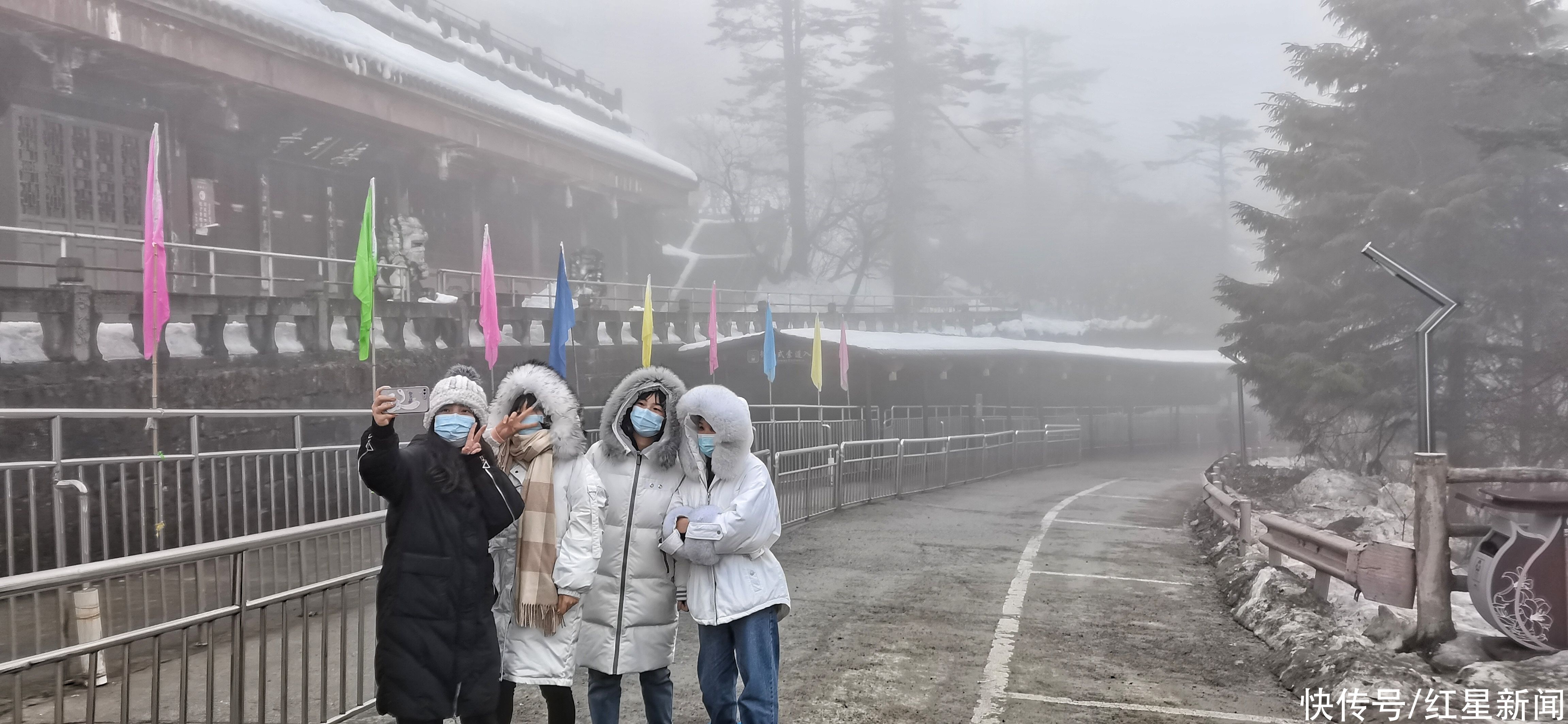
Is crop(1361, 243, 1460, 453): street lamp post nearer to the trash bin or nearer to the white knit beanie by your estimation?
the trash bin

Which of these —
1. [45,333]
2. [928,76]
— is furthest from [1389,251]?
[928,76]

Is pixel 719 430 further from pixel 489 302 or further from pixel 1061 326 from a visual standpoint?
pixel 1061 326

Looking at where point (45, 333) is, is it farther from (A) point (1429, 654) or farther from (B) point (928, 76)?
(B) point (928, 76)

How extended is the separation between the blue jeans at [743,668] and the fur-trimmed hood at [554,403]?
3.32 feet

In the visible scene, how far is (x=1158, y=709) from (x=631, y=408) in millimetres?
3519

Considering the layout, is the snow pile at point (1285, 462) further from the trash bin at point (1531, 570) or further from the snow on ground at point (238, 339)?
the snow on ground at point (238, 339)

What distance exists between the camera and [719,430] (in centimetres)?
482

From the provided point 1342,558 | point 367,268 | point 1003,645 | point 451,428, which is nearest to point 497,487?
point 451,428

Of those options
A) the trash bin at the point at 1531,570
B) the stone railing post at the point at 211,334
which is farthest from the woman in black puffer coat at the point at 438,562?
the stone railing post at the point at 211,334

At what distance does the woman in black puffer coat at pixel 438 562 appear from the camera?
4.10 meters

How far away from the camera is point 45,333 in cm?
1219

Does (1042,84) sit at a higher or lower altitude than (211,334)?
higher

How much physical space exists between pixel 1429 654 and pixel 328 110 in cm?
1870

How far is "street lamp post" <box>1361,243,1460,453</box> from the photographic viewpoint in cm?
714
